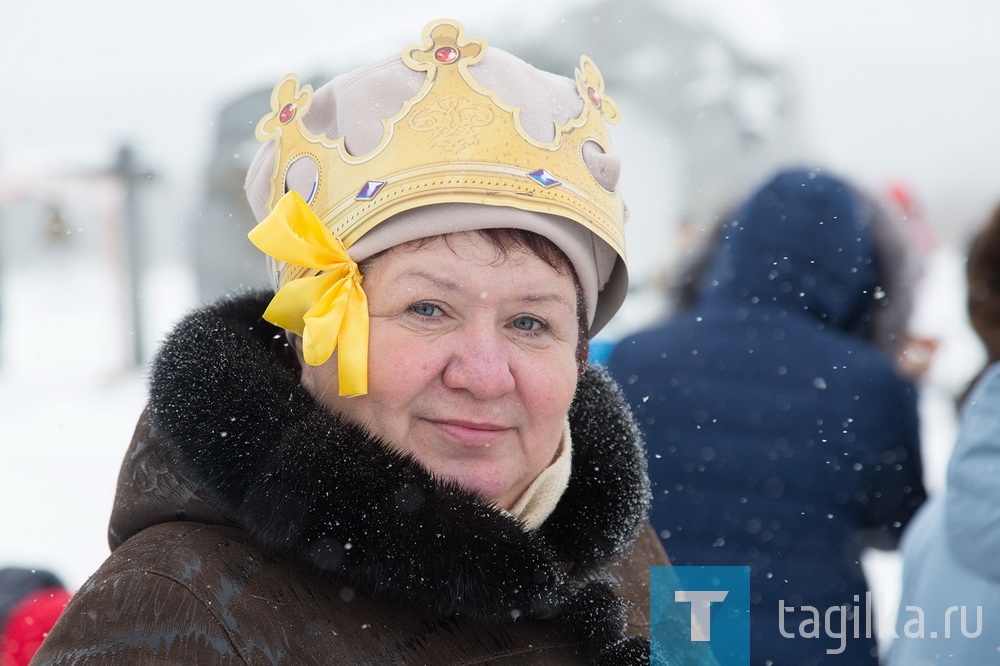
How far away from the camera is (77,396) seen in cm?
822

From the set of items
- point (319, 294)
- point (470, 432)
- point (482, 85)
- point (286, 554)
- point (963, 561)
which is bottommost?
point (963, 561)

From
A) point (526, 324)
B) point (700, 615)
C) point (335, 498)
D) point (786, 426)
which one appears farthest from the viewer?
point (786, 426)

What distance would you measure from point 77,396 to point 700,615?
24.2 feet

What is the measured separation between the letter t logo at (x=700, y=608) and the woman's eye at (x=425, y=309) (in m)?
0.85

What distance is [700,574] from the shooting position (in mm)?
2604

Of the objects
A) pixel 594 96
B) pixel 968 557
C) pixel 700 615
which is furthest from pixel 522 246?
pixel 968 557

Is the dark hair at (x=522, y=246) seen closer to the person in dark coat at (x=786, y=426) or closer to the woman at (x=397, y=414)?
the woman at (x=397, y=414)

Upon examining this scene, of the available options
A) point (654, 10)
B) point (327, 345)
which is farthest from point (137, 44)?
point (327, 345)

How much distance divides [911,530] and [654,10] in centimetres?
1127

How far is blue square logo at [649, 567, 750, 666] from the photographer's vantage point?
1769 millimetres

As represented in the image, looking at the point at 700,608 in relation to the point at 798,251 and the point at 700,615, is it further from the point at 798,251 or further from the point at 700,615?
the point at 798,251

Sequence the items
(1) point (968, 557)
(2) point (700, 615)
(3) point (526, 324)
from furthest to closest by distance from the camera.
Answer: (2) point (700, 615) → (1) point (968, 557) → (3) point (526, 324)

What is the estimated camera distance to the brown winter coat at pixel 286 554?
1231 millimetres

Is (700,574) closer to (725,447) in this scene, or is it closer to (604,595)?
(725,447)
